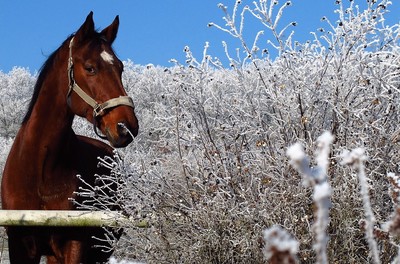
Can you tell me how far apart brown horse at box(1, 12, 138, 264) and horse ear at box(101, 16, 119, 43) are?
126 mm

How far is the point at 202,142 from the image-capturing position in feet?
12.4

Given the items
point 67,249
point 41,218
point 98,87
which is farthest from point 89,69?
point 67,249

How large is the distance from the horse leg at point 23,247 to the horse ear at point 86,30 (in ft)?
5.02

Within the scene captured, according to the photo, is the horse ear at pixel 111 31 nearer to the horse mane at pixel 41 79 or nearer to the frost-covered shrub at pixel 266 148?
the horse mane at pixel 41 79

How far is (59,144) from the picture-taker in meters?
4.95

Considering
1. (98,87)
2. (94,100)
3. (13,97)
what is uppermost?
(13,97)

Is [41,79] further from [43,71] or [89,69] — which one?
[89,69]

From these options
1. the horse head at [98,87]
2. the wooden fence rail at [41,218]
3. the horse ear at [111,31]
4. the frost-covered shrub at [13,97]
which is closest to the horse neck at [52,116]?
Answer: the horse head at [98,87]

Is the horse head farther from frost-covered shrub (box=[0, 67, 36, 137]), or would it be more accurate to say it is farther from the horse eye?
frost-covered shrub (box=[0, 67, 36, 137])

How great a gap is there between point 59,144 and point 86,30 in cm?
91

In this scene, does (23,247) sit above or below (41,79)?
below

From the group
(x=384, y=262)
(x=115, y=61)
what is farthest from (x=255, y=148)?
(x=115, y=61)

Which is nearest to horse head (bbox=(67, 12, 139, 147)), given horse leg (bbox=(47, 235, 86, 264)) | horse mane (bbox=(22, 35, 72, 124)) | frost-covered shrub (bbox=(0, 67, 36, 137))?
horse mane (bbox=(22, 35, 72, 124))

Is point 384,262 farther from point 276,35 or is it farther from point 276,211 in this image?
point 276,35
